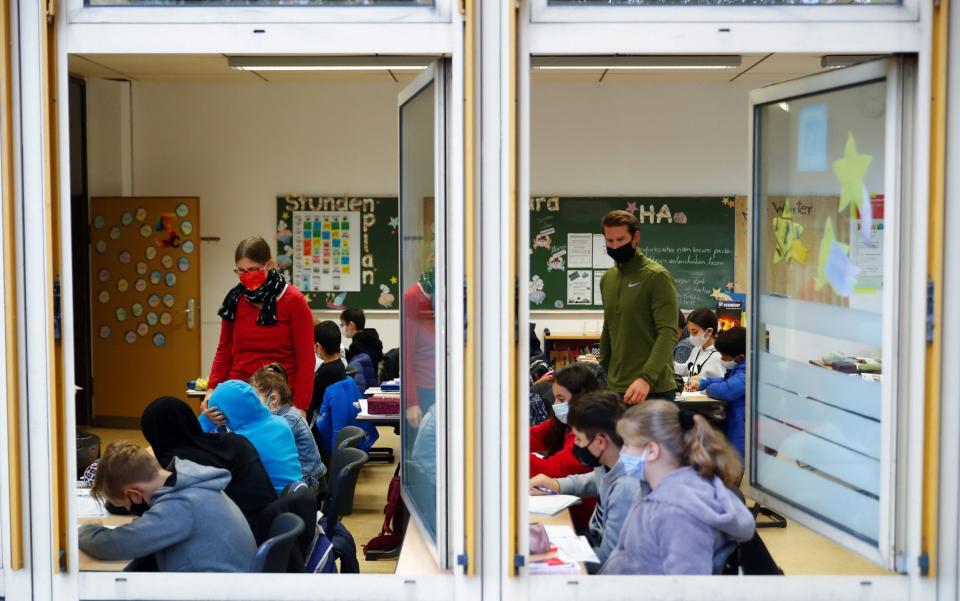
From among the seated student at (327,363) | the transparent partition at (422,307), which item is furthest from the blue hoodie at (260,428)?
the seated student at (327,363)

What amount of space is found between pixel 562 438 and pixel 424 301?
64.5 inches

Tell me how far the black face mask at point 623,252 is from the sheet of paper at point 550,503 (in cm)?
137

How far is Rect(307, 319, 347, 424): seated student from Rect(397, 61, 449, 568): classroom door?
2.46 meters

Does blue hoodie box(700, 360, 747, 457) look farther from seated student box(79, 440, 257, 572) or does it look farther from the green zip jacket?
seated student box(79, 440, 257, 572)

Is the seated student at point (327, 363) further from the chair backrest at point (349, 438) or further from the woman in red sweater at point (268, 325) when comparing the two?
the woman in red sweater at point (268, 325)

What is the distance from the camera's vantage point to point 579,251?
8766 millimetres

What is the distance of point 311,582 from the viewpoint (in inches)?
91.4

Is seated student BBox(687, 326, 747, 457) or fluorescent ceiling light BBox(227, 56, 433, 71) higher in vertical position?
fluorescent ceiling light BBox(227, 56, 433, 71)

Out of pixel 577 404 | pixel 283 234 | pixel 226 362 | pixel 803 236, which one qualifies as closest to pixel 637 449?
pixel 577 404

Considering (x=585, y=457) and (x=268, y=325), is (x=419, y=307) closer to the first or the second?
(x=585, y=457)

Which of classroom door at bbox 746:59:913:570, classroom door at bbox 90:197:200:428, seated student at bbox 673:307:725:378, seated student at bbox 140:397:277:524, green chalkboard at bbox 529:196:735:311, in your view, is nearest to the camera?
classroom door at bbox 746:59:913:570

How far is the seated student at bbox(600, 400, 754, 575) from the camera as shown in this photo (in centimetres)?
247

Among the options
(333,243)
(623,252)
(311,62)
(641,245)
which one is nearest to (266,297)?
(623,252)

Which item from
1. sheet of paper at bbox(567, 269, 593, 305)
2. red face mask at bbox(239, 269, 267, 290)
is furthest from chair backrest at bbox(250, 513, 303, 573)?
sheet of paper at bbox(567, 269, 593, 305)
